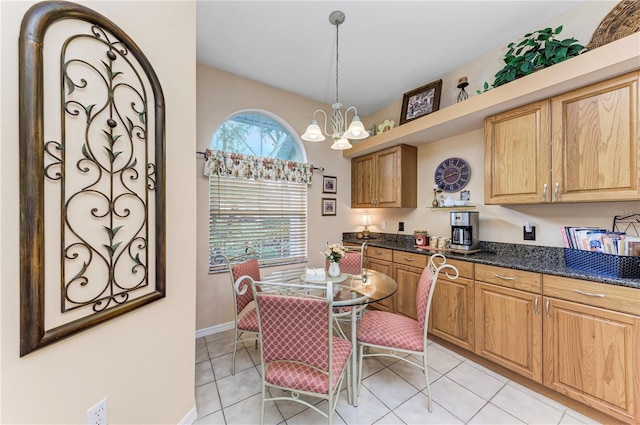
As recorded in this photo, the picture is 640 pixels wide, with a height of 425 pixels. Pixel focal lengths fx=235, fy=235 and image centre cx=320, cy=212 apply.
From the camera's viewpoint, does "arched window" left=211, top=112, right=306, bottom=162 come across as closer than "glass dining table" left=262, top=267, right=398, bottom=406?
No

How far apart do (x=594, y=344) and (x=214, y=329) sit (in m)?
3.26

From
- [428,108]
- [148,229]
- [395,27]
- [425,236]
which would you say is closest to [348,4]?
[395,27]

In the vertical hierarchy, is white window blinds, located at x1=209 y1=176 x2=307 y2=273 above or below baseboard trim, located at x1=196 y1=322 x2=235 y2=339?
above

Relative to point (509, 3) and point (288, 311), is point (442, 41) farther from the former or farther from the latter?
point (288, 311)

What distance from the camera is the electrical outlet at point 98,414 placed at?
0.98 m

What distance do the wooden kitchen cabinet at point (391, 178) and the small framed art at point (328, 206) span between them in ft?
1.50

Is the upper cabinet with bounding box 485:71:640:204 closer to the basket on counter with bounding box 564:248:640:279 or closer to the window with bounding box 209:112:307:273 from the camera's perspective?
the basket on counter with bounding box 564:248:640:279

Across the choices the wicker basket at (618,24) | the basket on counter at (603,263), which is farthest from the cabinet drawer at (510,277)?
the wicker basket at (618,24)

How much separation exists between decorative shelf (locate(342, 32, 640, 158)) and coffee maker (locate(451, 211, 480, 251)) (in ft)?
3.20

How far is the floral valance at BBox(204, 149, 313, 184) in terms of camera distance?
262 cm

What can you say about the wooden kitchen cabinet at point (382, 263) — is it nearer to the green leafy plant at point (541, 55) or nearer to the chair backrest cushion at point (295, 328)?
the chair backrest cushion at point (295, 328)

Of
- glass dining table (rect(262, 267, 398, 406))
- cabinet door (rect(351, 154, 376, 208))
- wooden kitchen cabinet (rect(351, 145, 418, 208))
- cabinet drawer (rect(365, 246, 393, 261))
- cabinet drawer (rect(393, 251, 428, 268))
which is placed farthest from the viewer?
cabinet door (rect(351, 154, 376, 208))

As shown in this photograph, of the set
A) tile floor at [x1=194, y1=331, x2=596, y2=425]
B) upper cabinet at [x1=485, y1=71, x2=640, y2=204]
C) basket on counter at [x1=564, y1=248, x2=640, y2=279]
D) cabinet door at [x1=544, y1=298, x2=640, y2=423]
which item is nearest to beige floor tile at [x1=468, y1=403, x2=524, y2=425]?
tile floor at [x1=194, y1=331, x2=596, y2=425]

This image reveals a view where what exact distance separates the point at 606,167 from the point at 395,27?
1.94 m
